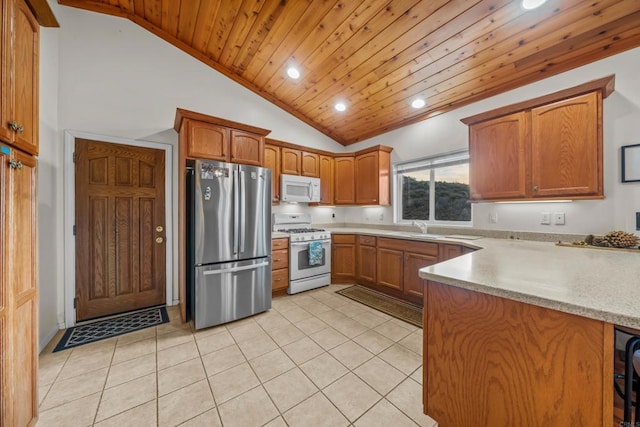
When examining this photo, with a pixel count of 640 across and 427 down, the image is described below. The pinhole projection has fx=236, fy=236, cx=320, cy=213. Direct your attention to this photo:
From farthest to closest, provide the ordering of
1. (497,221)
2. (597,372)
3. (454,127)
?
1. (454,127)
2. (497,221)
3. (597,372)

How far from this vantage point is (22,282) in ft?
4.03

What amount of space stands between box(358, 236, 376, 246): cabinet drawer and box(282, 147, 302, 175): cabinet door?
4.92ft

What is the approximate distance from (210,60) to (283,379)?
3.96 metres

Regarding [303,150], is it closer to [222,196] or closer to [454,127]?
[222,196]

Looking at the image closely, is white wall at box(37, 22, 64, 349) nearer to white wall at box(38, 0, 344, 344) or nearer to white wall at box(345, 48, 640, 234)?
white wall at box(38, 0, 344, 344)

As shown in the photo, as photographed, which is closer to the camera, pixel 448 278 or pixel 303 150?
pixel 448 278

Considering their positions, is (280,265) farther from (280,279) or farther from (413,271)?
(413,271)

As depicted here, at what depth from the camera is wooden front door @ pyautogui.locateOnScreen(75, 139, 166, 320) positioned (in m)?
2.57

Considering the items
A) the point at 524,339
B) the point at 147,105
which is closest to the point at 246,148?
the point at 147,105

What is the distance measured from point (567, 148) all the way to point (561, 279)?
5.26 feet

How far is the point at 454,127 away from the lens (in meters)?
3.20

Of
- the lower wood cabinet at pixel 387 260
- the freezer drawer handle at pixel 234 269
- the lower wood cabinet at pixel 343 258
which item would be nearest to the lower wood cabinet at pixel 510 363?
the lower wood cabinet at pixel 387 260

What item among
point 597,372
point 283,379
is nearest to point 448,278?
point 597,372

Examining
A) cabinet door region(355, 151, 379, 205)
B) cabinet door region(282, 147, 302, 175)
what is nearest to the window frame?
cabinet door region(355, 151, 379, 205)
